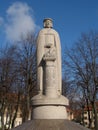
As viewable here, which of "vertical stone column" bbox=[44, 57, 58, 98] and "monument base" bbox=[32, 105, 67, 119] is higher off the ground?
"vertical stone column" bbox=[44, 57, 58, 98]

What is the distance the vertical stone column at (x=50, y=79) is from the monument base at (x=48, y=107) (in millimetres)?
292

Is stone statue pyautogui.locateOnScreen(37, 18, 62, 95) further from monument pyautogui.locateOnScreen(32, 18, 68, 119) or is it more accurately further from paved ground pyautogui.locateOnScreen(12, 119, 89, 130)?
paved ground pyautogui.locateOnScreen(12, 119, 89, 130)

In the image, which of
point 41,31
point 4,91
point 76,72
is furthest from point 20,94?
point 41,31

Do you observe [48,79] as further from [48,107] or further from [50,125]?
[50,125]


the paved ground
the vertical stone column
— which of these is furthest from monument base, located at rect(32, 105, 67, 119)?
the vertical stone column

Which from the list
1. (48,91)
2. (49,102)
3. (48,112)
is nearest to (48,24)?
(48,91)

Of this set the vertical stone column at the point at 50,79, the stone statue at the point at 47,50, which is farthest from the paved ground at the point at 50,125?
the stone statue at the point at 47,50

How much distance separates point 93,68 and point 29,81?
6.30m

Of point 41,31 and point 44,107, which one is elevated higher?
point 41,31

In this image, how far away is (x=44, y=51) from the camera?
39.7 ft

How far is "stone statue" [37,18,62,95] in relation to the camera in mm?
11805

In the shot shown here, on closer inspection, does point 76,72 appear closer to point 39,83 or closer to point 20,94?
point 20,94

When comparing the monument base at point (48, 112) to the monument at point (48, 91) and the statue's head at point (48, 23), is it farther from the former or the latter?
the statue's head at point (48, 23)

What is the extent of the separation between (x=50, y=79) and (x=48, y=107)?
1.28m
